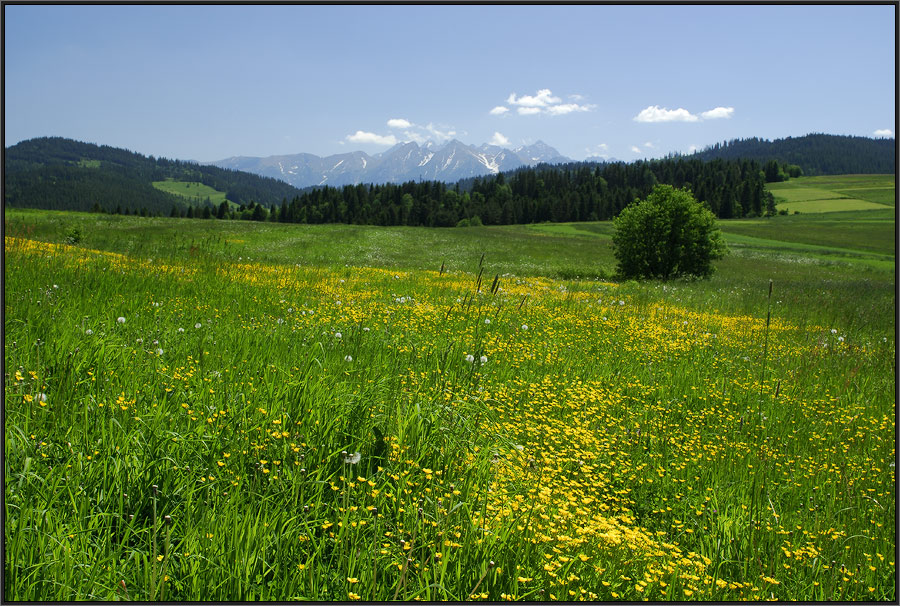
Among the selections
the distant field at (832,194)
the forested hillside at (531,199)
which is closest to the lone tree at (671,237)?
the forested hillside at (531,199)

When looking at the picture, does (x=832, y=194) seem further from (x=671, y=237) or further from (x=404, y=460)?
(x=404, y=460)

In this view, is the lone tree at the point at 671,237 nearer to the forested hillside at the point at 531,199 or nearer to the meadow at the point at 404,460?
the meadow at the point at 404,460

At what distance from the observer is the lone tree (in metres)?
30.4

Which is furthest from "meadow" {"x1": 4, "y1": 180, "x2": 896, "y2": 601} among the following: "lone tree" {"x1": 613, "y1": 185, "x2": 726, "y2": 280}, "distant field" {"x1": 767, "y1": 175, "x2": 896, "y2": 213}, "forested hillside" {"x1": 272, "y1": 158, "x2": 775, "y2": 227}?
"distant field" {"x1": 767, "y1": 175, "x2": 896, "y2": 213}

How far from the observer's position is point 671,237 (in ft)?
101

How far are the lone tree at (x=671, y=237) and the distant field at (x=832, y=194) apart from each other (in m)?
Answer: 108

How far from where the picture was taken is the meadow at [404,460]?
199 cm

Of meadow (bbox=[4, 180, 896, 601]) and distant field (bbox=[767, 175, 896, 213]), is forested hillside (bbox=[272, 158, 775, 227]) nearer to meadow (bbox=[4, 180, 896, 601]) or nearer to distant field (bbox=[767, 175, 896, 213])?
distant field (bbox=[767, 175, 896, 213])

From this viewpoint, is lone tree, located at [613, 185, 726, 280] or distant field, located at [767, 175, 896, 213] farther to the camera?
distant field, located at [767, 175, 896, 213]

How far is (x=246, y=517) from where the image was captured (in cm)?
210

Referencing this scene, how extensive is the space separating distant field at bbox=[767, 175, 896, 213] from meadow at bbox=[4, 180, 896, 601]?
13720 cm

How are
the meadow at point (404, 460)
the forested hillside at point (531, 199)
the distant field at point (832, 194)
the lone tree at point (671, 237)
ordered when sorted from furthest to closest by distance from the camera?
the forested hillside at point (531, 199) → the distant field at point (832, 194) → the lone tree at point (671, 237) → the meadow at point (404, 460)

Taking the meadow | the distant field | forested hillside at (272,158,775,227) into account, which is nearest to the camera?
the meadow

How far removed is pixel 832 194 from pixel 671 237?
154 m
